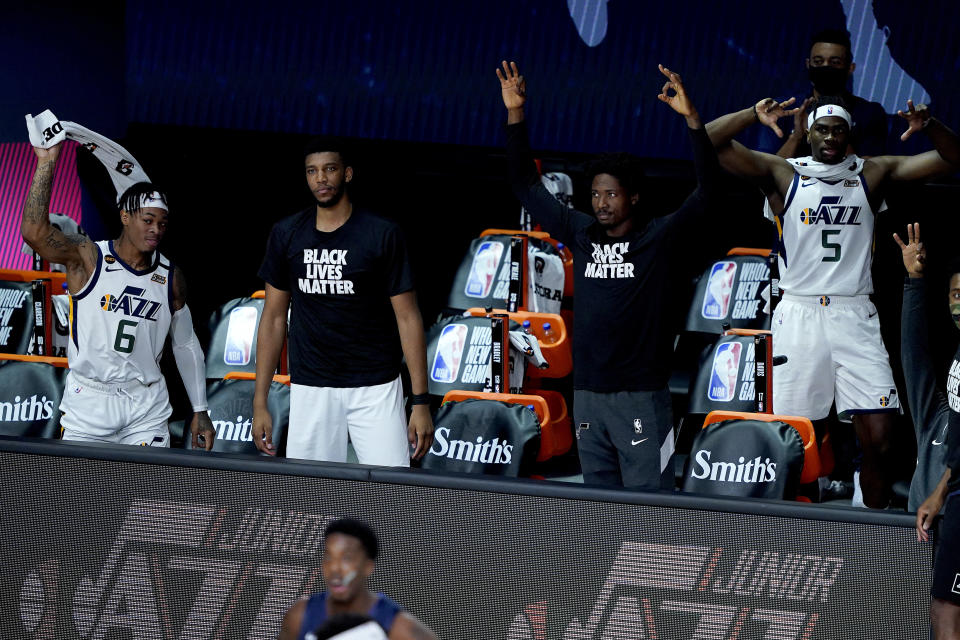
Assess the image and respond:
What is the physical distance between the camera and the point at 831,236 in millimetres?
5844

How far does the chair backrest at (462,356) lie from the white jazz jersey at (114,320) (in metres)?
1.84

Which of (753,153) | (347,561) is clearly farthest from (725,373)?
(347,561)

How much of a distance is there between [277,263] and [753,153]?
85.3 inches

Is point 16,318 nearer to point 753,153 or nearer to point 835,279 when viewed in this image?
point 753,153

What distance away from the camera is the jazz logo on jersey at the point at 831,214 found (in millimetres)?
5805

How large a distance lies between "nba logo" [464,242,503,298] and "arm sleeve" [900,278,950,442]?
330 centimetres

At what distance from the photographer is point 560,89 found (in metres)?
8.85

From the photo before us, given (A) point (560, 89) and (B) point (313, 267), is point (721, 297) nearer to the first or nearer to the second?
(A) point (560, 89)

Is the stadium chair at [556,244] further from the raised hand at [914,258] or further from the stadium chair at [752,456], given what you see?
the raised hand at [914,258]

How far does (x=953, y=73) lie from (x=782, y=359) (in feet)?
9.92

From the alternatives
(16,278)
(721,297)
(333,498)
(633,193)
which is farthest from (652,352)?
(16,278)

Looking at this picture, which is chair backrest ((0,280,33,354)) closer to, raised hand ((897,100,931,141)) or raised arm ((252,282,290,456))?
raised arm ((252,282,290,456))

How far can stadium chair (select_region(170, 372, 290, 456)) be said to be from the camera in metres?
6.41

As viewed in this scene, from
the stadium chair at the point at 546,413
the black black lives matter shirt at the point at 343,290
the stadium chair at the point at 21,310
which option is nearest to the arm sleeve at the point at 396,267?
the black black lives matter shirt at the point at 343,290
